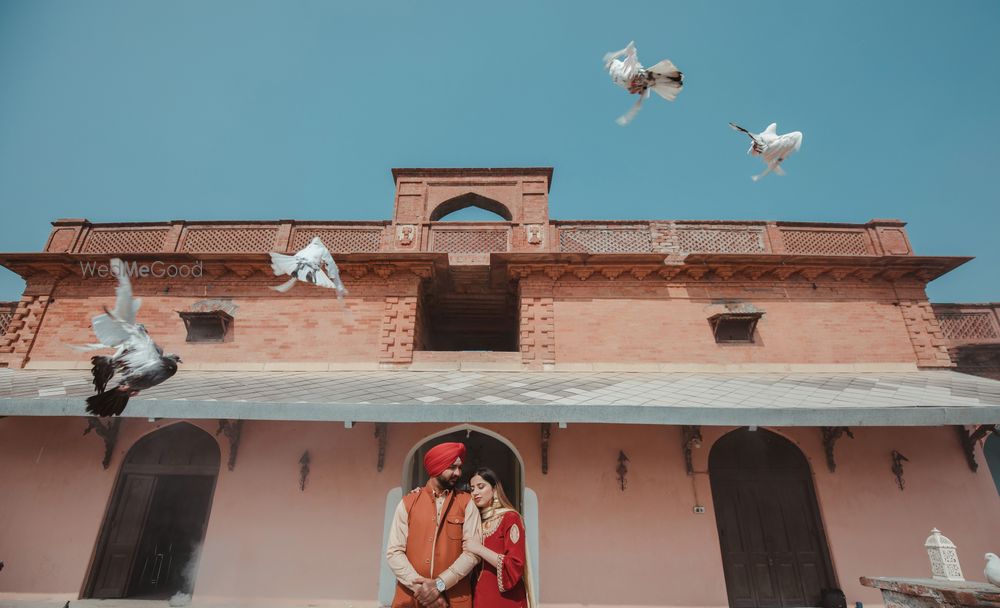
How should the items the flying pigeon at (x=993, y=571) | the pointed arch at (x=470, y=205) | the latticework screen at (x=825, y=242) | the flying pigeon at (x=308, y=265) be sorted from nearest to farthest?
the flying pigeon at (x=993, y=571)
the flying pigeon at (x=308, y=265)
the latticework screen at (x=825, y=242)
the pointed arch at (x=470, y=205)

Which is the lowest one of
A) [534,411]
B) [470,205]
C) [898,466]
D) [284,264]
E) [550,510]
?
[550,510]

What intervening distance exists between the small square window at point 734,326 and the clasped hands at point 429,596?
7.77 m

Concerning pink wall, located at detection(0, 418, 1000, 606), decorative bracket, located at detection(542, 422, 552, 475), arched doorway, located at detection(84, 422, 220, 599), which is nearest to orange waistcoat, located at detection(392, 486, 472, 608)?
decorative bracket, located at detection(542, 422, 552, 475)

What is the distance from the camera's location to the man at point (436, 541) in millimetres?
2906

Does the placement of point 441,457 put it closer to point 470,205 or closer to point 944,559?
point 944,559

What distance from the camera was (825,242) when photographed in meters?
9.90

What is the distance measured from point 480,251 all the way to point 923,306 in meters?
9.38

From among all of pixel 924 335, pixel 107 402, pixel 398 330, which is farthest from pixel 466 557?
pixel 924 335

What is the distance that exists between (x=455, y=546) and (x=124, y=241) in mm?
11224

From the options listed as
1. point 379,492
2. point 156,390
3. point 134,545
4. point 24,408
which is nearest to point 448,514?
point 379,492

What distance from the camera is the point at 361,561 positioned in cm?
681

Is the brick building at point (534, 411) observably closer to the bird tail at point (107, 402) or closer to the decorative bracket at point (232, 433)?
the decorative bracket at point (232, 433)

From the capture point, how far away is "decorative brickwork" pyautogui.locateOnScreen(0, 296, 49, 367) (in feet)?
28.7

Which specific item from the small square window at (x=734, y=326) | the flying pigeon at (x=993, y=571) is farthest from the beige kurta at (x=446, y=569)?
the small square window at (x=734, y=326)
